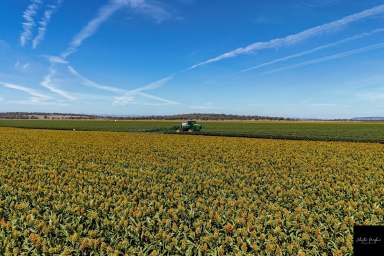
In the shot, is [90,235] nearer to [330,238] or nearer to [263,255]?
[263,255]

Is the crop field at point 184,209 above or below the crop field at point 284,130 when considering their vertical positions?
below

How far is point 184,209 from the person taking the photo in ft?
25.9

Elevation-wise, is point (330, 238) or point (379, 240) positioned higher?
point (379, 240)

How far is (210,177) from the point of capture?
40.3ft

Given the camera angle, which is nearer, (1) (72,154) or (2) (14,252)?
(2) (14,252)

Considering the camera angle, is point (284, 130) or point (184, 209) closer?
point (184, 209)

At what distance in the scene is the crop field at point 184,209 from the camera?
5902 millimetres

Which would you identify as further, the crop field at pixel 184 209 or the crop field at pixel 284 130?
the crop field at pixel 284 130

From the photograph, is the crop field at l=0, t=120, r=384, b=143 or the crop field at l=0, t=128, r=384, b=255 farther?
the crop field at l=0, t=120, r=384, b=143

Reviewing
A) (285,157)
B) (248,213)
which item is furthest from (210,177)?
(285,157)

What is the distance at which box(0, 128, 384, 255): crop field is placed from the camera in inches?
232

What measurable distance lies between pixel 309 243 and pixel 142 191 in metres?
5.44

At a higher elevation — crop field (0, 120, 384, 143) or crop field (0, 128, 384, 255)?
crop field (0, 120, 384, 143)

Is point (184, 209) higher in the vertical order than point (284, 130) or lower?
lower
